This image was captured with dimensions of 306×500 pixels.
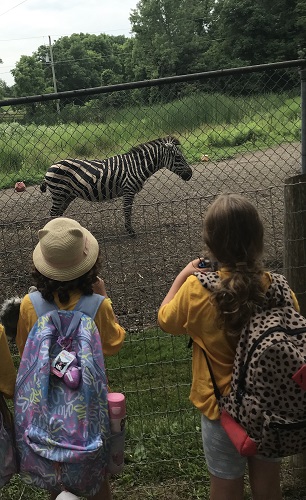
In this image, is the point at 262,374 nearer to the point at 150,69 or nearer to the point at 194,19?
the point at 150,69

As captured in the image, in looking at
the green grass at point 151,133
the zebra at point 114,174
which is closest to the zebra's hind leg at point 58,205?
the zebra at point 114,174

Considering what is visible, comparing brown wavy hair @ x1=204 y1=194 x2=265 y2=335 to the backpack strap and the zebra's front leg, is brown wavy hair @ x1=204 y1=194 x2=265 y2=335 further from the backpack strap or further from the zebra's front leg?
the zebra's front leg

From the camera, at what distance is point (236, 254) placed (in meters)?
1.71

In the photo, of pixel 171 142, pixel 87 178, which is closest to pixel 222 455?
pixel 87 178

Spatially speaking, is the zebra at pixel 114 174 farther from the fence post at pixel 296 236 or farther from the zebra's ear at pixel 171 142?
the fence post at pixel 296 236

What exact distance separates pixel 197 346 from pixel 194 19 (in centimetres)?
4874

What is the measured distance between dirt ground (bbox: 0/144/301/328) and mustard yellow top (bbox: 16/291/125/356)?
787 mm

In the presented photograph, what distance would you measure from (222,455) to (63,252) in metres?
0.85

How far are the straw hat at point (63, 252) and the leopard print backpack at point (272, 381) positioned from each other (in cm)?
59

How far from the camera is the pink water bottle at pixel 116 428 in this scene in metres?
1.74

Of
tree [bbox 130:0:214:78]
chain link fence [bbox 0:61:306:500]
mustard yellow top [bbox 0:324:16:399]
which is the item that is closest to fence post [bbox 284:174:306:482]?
chain link fence [bbox 0:61:306:500]

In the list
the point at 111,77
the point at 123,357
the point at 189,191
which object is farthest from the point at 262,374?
the point at 111,77

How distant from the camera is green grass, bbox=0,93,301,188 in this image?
5.94 meters

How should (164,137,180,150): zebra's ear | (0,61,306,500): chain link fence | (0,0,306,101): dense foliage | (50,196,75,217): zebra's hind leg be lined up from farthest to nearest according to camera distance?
1. (0,0,306,101): dense foliage
2. (164,137,180,150): zebra's ear
3. (50,196,75,217): zebra's hind leg
4. (0,61,306,500): chain link fence
